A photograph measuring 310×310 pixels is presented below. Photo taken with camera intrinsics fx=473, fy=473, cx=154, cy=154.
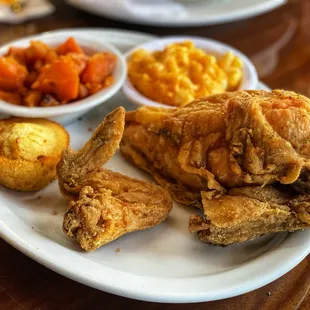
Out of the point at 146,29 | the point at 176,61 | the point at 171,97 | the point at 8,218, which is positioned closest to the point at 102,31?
the point at 146,29

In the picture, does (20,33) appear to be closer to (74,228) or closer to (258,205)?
(74,228)

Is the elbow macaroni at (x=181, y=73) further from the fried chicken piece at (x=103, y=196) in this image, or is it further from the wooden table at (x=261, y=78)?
the fried chicken piece at (x=103, y=196)

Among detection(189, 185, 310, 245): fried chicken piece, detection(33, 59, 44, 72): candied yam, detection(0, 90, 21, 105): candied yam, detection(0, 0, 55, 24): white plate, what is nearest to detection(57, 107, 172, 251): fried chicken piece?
detection(189, 185, 310, 245): fried chicken piece

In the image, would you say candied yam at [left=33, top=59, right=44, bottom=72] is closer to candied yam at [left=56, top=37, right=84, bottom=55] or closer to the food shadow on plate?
candied yam at [left=56, top=37, right=84, bottom=55]

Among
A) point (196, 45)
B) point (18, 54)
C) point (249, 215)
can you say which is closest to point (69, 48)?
point (18, 54)

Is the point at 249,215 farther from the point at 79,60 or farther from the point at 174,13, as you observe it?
the point at 174,13

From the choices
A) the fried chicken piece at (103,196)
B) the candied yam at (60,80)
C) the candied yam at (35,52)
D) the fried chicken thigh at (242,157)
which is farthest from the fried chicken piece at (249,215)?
the candied yam at (35,52)

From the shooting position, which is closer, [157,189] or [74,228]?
[74,228]
